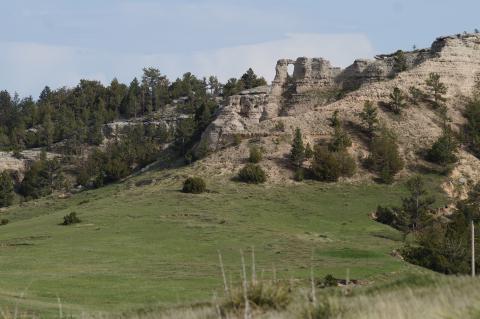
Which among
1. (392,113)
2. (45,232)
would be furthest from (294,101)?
(45,232)

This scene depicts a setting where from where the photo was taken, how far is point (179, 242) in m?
44.6

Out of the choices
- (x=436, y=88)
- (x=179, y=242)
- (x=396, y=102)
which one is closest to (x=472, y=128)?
(x=436, y=88)

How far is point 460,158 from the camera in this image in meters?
69.6

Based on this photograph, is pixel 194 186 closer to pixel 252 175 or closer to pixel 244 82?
pixel 252 175

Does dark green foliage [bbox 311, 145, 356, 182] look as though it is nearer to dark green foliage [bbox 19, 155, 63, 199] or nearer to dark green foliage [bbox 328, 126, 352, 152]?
dark green foliage [bbox 328, 126, 352, 152]

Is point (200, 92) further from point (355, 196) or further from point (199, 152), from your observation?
point (355, 196)

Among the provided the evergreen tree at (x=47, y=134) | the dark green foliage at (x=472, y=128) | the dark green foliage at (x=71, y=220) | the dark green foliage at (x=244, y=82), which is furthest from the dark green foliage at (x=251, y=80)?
the dark green foliage at (x=71, y=220)

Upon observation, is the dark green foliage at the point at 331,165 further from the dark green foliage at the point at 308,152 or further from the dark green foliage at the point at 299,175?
the dark green foliage at the point at 299,175

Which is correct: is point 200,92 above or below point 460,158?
above

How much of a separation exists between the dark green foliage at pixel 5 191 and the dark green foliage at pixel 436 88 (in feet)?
178

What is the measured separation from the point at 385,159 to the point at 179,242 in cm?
2823

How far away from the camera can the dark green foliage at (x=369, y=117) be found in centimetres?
7206

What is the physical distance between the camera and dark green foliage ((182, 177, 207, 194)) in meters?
61.7

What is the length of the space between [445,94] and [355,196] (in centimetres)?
2364
